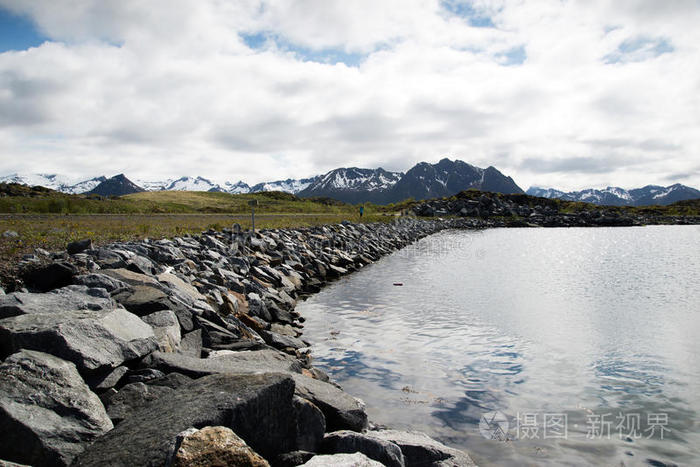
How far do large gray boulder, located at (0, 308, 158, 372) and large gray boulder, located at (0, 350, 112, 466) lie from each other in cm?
33

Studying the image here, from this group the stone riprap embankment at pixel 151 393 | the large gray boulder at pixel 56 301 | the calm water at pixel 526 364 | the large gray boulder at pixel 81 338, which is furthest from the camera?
the calm water at pixel 526 364

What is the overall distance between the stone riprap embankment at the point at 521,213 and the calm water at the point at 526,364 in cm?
9378

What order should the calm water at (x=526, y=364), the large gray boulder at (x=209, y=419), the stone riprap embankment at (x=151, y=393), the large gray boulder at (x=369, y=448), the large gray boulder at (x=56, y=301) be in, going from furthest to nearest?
the calm water at (x=526, y=364) → the large gray boulder at (x=56, y=301) → the large gray boulder at (x=369, y=448) → the stone riprap embankment at (x=151, y=393) → the large gray boulder at (x=209, y=419)

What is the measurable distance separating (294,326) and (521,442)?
849 cm

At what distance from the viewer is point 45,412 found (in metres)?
4.21

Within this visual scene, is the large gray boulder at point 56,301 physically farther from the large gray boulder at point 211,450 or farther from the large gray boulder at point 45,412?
the large gray boulder at point 211,450

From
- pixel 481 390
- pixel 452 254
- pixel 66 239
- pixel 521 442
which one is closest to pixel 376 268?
pixel 452 254

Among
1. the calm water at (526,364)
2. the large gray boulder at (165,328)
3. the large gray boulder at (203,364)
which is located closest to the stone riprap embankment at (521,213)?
the calm water at (526,364)

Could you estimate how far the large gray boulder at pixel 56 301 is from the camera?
621cm

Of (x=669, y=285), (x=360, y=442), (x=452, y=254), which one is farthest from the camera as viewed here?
(x=452, y=254)

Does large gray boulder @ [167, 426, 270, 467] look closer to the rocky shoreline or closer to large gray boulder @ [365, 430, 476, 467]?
the rocky shoreline

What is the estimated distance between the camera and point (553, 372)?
9875mm

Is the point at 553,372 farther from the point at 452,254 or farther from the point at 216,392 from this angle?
the point at 452,254

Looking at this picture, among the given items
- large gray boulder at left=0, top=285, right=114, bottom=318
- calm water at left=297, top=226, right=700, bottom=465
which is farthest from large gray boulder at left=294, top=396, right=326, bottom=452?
large gray boulder at left=0, top=285, right=114, bottom=318
